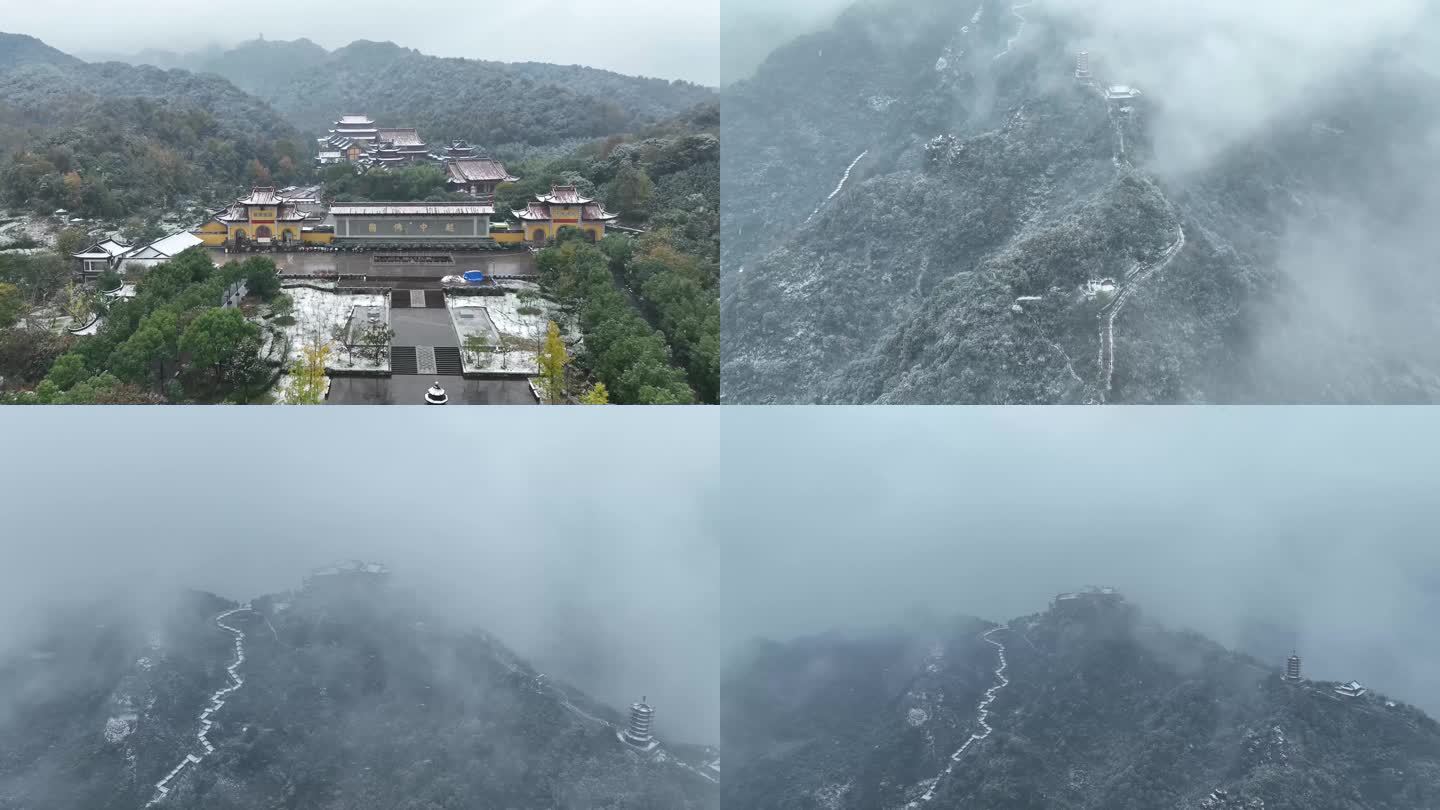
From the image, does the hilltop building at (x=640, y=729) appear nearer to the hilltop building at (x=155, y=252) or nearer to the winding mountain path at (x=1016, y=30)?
the winding mountain path at (x=1016, y=30)

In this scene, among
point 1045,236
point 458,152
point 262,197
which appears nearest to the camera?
point 1045,236

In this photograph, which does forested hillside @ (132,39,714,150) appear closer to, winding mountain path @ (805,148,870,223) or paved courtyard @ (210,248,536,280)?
paved courtyard @ (210,248,536,280)

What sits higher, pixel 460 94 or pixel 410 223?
pixel 460 94

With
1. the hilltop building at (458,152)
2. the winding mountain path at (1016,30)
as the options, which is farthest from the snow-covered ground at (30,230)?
the winding mountain path at (1016,30)

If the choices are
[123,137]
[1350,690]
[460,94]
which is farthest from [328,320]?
[1350,690]

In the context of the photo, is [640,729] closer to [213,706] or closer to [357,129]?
[213,706]

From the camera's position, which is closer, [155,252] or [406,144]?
[155,252]
